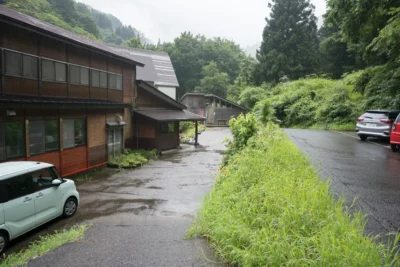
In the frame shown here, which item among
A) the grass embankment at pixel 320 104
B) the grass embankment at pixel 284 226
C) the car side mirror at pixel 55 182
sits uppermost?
the grass embankment at pixel 320 104

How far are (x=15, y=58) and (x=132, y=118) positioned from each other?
31.5 feet

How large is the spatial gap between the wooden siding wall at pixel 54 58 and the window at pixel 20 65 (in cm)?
19

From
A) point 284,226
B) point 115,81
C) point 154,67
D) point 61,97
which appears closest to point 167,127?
point 115,81

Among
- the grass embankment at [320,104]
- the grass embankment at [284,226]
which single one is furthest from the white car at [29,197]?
the grass embankment at [320,104]

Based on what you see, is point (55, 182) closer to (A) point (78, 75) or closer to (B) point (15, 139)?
(B) point (15, 139)

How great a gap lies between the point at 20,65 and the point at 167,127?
37.8 feet

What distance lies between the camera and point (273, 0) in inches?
1491

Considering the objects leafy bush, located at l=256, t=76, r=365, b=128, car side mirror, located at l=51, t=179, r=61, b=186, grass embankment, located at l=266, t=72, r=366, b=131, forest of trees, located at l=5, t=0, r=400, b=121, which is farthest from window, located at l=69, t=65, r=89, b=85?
grass embankment, located at l=266, t=72, r=366, b=131

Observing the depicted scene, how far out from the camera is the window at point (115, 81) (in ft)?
54.1

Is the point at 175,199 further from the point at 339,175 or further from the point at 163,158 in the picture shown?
the point at 163,158

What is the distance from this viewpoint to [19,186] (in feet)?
20.4

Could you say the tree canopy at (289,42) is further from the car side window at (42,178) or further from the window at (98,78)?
the car side window at (42,178)

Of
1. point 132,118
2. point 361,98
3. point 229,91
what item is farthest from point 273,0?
point 132,118

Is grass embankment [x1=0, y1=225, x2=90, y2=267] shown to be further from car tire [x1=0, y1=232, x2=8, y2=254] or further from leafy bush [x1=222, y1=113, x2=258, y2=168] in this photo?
leafy bush [x1=222, y1=113, x2=258, y2=168]
